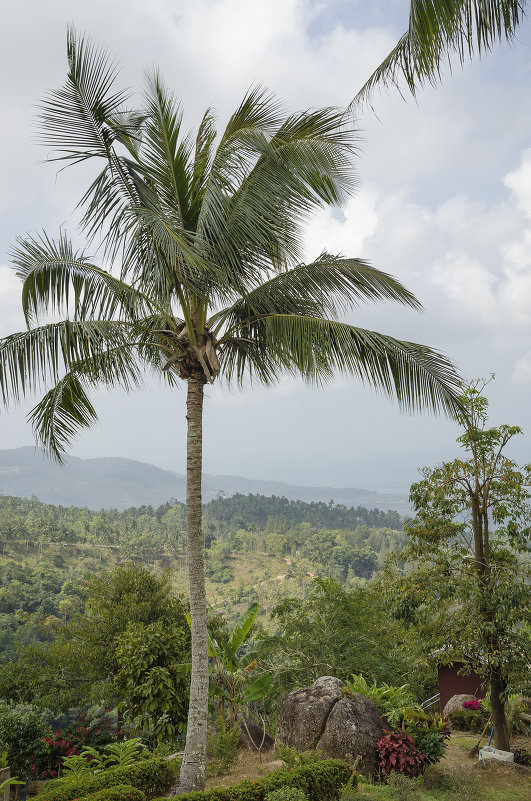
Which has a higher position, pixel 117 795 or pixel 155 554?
pixel 117 795

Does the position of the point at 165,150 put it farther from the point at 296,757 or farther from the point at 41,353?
the point at 296,757

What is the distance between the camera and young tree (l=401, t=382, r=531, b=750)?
7.21 m

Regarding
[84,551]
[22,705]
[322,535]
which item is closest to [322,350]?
[22,705]

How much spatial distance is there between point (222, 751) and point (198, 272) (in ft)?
21.1

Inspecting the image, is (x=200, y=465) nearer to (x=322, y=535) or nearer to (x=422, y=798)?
(x=422, y=798)

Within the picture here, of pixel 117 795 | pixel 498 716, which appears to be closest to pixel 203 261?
pixel 117 795

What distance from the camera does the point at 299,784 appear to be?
229 inches

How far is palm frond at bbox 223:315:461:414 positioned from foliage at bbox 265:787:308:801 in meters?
3.97

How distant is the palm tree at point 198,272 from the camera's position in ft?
20.3

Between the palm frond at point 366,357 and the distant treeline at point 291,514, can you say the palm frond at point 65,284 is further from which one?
the distant treeline at point 291,514

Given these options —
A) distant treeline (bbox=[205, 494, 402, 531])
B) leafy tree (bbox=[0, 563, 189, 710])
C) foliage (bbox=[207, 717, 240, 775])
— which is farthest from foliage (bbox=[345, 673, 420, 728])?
distant treeline (bbox=[205, 494, 402, 531])

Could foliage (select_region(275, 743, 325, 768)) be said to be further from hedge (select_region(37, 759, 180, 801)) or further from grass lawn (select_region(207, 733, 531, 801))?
hedge (select_region(37, 759, 180, 801))

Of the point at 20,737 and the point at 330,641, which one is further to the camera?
the point at 330,641

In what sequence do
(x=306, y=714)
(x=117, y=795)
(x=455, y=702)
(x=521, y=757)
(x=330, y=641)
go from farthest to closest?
(x=455, y=702) → (x=330, y=641) → (x=521, y=757) → (x=306, y=714) → (x=117, y=795)
